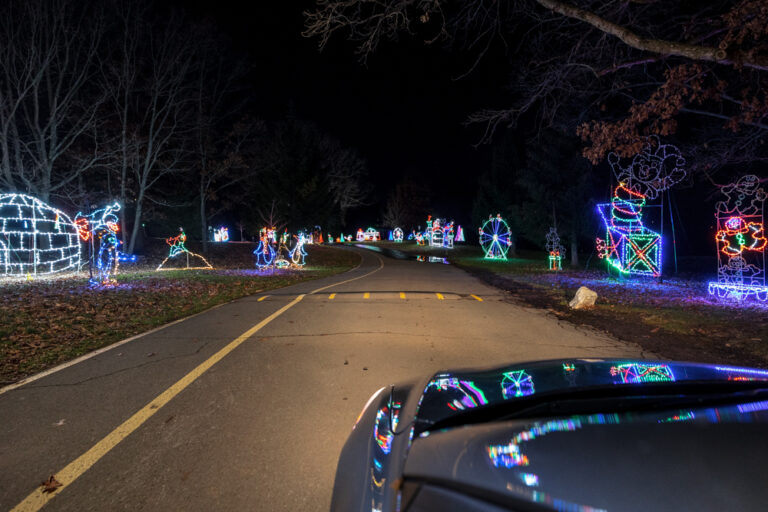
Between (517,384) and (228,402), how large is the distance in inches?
137

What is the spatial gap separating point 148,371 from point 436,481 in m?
5.61

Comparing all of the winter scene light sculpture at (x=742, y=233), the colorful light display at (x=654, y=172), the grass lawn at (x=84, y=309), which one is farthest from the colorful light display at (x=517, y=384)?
Answer: the colorful light display at (x=654, y=172)

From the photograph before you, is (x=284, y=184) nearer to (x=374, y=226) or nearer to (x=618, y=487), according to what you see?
(x=618, y=487)

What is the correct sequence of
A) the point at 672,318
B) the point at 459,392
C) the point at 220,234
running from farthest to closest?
the point at 220,234 → the point at 672,318 → the point at 459,392

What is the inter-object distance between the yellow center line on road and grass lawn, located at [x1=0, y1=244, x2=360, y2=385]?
2404 millimetres

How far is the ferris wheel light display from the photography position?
115 feet

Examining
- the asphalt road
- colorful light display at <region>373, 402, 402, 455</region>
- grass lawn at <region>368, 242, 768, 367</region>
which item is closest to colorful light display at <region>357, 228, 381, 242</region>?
grass lawn at <region>368, 242, 768, 367</region>

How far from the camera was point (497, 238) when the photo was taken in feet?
117

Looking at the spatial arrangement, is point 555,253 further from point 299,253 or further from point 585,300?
point 299,253

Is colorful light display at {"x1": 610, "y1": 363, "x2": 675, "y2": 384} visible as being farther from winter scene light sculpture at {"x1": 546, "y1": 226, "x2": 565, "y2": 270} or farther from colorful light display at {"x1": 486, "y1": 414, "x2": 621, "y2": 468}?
winter scene light sculpture at {"x1": 546, "y1": 226, "x2": 565, "y2": 270}

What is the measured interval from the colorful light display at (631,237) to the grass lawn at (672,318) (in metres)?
1.03

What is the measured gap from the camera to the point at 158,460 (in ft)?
11.6

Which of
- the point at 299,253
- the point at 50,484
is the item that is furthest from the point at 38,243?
the point at 50,484

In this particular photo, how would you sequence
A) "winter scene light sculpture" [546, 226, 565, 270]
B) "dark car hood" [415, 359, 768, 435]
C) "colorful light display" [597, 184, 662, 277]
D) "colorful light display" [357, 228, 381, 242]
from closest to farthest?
"dark car hood" [415, 359, 768, 435], "colorful light display" [597, 184, 662, 277], "winter scene light sculpture" [546, 226, 565, 270], "colorful light display" [357, 228, 381, 242]
